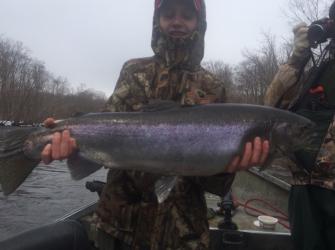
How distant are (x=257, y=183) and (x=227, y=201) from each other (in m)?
4.05

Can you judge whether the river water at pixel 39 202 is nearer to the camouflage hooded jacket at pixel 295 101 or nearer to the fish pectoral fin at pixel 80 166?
the fish pectoral fin at pixel 80 166

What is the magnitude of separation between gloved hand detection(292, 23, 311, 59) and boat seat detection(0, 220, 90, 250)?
303cm

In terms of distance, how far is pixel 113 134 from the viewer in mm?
3285

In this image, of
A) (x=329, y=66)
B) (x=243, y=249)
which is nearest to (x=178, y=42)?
(x=329, y=66)

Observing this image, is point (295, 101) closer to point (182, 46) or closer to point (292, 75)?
point (292, 75)

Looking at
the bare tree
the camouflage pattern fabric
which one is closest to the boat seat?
the camouflage pattern fabric

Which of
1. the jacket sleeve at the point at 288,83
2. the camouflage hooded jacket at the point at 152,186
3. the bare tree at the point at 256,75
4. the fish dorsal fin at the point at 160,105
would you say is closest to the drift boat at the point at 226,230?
the camouflage hooded jacket at the point at 152,186

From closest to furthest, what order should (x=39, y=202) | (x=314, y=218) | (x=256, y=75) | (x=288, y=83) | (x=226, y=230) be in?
(x=314, y=218)
(x=288, y=83)
(x=226, y=230)
(x=39, y=202)
(x=256, y=75)

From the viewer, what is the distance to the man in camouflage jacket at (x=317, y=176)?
3.79 meters

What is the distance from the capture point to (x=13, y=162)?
3.34 metres

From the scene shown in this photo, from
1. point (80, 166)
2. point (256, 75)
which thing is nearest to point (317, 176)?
point (80, 166)

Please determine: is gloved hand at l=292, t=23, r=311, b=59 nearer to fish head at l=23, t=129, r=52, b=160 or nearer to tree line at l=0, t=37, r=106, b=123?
fish head at l=23, t=129, r=52, b=160

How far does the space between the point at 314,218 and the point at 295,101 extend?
1194 millimetres

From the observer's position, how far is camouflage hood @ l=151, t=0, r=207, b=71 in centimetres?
366
